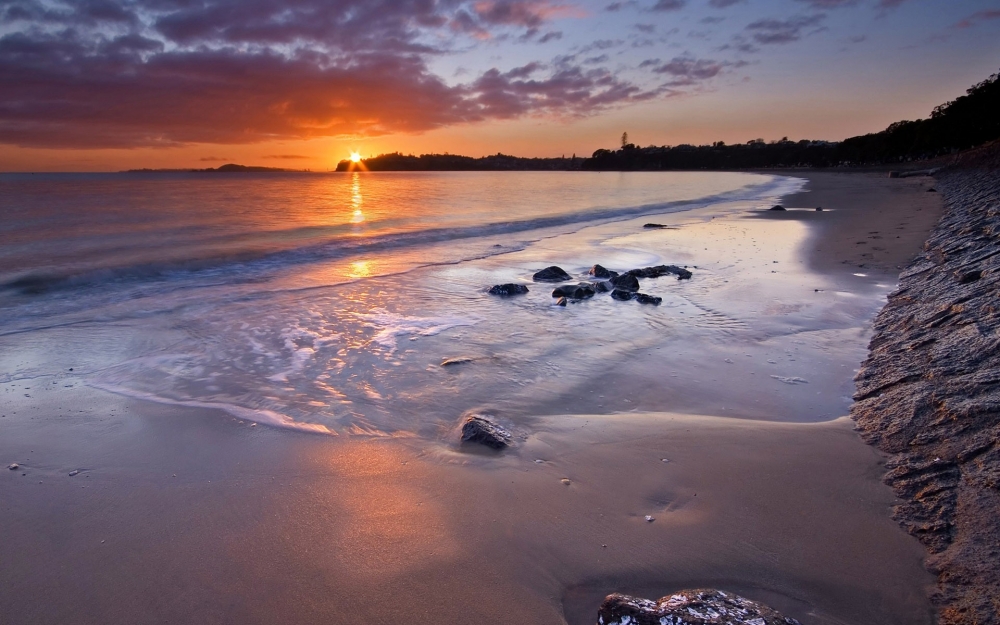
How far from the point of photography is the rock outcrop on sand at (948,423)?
2.11 m

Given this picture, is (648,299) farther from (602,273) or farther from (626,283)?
(602,273)

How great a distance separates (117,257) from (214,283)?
4771mm

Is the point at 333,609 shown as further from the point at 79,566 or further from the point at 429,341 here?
the point at 429,341

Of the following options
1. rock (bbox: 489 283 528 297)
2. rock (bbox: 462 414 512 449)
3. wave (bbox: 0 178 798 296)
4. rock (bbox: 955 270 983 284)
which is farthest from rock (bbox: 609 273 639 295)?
wave (bbox: 0 178 798 296)

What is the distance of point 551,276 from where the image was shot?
31.8ft

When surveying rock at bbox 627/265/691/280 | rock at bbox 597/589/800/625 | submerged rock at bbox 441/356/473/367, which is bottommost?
submerged rock at bbox 441/356/473/367

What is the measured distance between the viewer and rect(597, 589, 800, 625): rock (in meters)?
1.87

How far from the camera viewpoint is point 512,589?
7.54 ft

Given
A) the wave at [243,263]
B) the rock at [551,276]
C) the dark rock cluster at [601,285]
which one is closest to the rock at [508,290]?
the dark rock cluster at [601,285]

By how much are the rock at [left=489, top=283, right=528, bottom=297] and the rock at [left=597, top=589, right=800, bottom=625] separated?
6.59m

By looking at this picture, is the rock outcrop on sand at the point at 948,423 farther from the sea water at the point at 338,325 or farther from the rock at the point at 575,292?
Answer: the rock at the point at 575,292

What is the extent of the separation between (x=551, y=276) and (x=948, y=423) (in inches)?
276

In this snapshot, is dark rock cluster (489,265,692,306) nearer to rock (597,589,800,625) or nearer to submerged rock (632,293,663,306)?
submerged rock (632,293,663,306)

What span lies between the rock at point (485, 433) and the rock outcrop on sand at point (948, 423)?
2.29m
